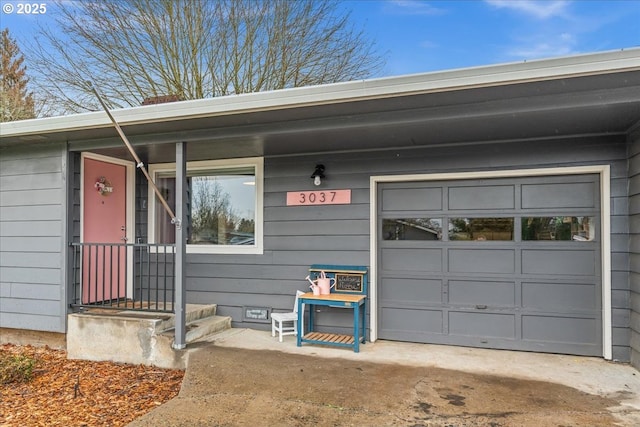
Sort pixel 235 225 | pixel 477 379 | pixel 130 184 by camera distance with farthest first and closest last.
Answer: pixel 130 184, pixel 235 225, pixel 477 379

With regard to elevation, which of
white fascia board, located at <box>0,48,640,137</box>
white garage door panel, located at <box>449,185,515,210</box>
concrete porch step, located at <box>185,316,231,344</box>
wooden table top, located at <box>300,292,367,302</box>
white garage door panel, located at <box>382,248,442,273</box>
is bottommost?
concrete porch step, located at <box>185,316,231,344</box>

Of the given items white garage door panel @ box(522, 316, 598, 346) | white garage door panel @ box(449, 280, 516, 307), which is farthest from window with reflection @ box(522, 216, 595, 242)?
white garage door panel @ box(522, 316, 598, 346)

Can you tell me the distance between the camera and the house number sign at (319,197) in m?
4.56

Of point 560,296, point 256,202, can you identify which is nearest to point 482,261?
point 560,296

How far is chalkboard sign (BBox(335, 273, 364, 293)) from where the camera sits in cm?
439

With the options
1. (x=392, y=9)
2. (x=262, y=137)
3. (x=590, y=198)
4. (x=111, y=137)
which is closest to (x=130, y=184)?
(x=111, y=137)

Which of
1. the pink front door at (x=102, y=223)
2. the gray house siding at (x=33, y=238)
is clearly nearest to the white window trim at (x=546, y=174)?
the pink front door at (x=102, y=223)

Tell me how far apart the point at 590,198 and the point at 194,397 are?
149 inches

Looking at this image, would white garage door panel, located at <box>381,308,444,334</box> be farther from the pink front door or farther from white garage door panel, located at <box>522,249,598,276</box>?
the pink front door

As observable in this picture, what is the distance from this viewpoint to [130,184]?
5.49 meters

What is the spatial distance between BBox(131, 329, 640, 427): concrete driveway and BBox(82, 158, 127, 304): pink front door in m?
1.88

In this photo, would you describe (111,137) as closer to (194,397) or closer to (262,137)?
(262,137)

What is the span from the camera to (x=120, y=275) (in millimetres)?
5324

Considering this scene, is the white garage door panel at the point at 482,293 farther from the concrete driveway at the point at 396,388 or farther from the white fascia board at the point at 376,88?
the white fascia board at the point at 376,88
